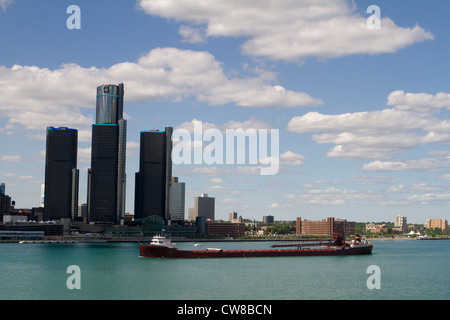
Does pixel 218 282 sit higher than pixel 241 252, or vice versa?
pixel 218 282

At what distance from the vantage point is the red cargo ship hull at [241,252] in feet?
371

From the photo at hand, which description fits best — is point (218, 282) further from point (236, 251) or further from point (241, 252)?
point (241, 252)

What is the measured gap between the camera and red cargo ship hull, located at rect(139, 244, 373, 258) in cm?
11306

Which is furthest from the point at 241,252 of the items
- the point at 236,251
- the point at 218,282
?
the point at 218,282

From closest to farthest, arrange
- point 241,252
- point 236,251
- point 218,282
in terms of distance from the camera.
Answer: point 218,282
point 236,251
point 241,252

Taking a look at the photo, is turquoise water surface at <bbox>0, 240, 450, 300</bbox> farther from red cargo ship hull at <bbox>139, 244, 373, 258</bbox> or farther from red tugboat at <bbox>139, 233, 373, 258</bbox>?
red tugboat at <bbox>139, 233, 373, 258</bbox>

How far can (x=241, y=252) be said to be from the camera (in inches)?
4870

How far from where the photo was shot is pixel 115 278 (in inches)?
2901

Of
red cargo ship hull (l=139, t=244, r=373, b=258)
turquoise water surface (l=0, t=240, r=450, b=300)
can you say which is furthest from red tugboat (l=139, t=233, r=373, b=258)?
turquoise water surface (l=0, t=240, r=450, b=300)

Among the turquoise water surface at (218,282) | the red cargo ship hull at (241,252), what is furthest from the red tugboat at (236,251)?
the turquoise water surface at (218,282)
